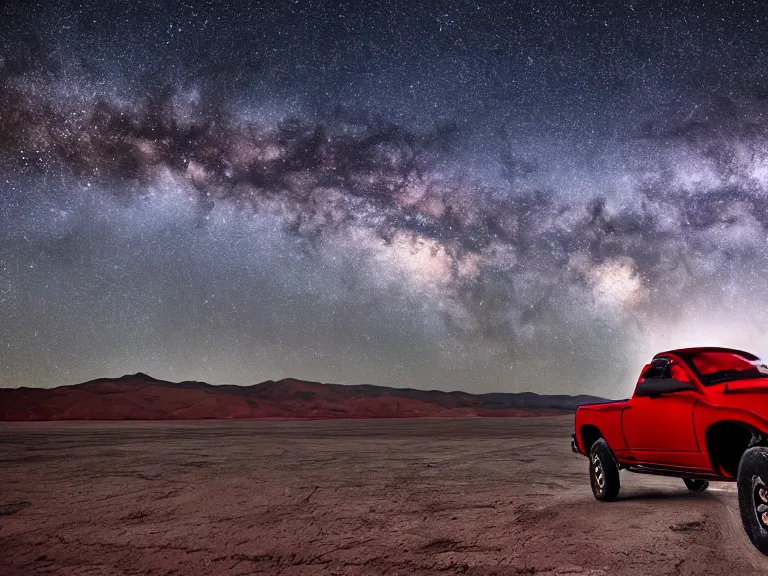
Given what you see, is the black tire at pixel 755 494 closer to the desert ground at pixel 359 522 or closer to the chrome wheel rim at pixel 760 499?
the chrome wheel rim at pixel 760 499

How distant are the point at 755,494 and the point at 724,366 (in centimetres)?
199

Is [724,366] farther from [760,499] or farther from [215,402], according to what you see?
[215,402]

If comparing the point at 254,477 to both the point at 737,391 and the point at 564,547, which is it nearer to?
the point at 564,547

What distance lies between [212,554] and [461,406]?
105965 millimetres

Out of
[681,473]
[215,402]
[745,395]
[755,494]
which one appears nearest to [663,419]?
[681,473]

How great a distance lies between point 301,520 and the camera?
→ 7.04m

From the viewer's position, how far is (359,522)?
6.88 meters

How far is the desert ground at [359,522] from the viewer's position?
17.2ft

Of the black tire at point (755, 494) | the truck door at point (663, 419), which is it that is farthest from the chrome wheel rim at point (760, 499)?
the truck door at point (663, 419)

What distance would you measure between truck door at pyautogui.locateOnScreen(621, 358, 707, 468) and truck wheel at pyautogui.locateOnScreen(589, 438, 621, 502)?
523 mm

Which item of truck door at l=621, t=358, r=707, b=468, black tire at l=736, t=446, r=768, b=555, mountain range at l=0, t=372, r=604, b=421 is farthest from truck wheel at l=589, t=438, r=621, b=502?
mountain range at l=0, t=372, r=604, b=421

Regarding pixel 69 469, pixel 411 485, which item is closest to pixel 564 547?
pixel 411 485

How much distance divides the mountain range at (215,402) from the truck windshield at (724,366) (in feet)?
229

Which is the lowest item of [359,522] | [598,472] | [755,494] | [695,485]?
[695,485]
